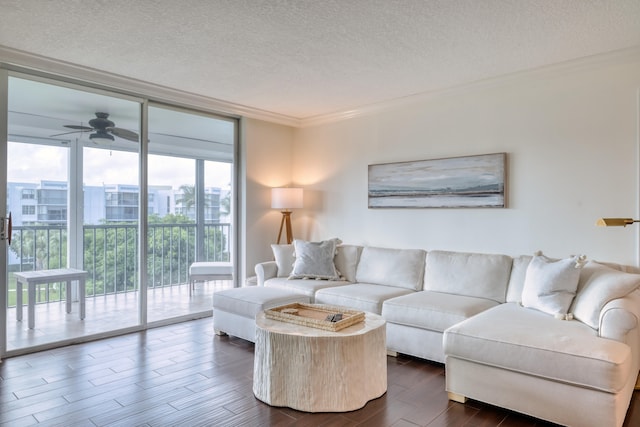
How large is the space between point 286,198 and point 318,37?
7.93 feet

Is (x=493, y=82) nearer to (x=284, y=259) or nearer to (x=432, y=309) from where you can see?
(x=432, y=309)

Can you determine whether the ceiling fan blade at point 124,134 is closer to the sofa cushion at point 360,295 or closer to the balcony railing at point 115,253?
the balcony railing at point 115,253

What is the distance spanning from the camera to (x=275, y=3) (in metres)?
2.39

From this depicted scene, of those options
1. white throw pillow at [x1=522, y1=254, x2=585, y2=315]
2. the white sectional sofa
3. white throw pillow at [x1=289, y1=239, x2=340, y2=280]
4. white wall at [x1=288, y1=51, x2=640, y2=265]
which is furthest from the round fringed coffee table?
white wall at [x1=288, y1=51, x2=640, y2=265]

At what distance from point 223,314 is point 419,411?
210 cm

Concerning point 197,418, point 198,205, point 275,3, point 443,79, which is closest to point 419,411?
point 197,418

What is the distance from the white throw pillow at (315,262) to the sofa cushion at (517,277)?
1678mm

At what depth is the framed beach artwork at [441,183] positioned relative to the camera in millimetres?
3789

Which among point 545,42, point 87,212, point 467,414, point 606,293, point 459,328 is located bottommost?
point 467,414

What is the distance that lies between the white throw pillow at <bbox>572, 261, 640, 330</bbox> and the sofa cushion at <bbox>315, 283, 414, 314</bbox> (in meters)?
1.43

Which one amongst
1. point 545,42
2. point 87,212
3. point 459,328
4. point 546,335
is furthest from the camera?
point 87,212

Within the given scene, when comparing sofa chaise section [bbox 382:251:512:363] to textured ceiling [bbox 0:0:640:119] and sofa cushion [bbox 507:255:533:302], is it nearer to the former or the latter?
sofa cushion [bbox 507:255:533:302]

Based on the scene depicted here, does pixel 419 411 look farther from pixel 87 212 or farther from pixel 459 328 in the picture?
pixel 87 212

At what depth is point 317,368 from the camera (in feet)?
7.98
